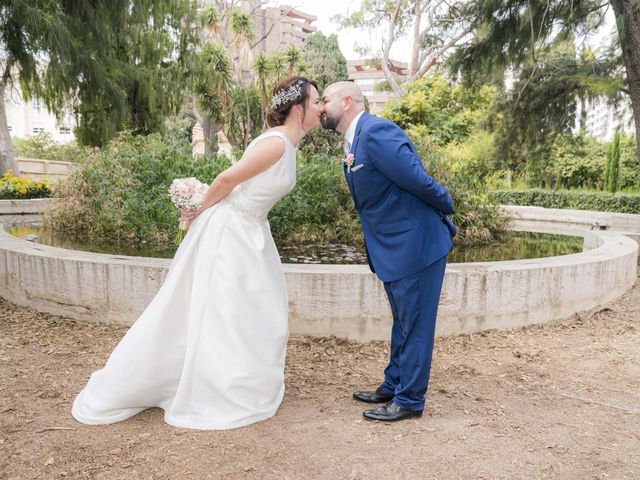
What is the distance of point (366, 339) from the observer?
4.26 m

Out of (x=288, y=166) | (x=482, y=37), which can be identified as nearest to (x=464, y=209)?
(x=482, y=37)

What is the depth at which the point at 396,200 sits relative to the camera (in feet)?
9.20

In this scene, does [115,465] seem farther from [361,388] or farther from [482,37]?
[482,37]

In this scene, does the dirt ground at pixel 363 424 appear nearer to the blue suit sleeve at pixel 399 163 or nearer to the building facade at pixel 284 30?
the blue suit sleeve at pixel 399 163

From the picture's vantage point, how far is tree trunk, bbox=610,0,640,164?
751cm

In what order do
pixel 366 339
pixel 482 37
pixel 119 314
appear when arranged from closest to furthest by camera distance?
pixel 366 339, pixel 119 314, pixel 482 37

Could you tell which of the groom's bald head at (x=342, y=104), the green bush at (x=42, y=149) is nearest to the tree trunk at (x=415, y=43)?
the green bush at (x=42, y=149)

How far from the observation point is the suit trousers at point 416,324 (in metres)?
2.83

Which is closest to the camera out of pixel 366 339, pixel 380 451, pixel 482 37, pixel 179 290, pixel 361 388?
pixel 380 451

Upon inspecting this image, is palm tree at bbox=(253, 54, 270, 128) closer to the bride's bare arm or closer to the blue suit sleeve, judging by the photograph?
the bride's bare arm

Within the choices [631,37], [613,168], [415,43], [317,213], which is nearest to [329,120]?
[317,213]

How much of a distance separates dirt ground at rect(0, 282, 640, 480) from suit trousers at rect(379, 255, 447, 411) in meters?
0.19

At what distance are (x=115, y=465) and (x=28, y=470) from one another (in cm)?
36

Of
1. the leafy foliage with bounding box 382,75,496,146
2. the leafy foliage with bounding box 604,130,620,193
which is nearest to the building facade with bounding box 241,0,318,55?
the leafy foliage with bounding box 382,75,496,146
